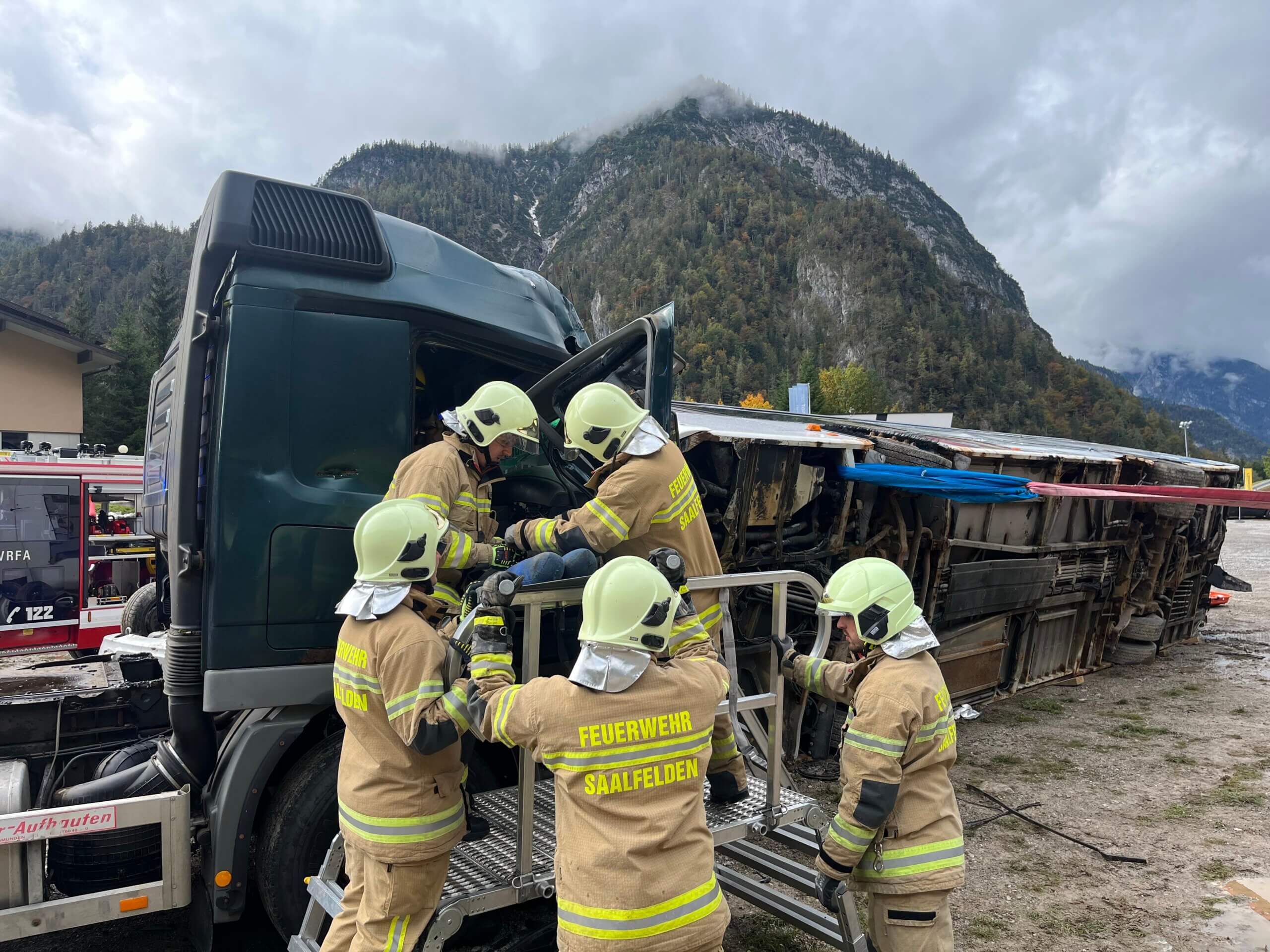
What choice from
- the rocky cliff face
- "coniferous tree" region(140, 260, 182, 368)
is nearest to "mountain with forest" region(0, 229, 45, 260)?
the rocky cliff face

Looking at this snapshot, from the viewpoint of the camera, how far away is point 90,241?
285ft

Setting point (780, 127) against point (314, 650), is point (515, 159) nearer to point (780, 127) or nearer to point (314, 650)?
point (780, 127)

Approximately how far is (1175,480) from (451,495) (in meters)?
9.46

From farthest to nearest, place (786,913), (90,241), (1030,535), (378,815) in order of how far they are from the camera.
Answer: (90,241) < (1030,535) < (786,913) < (378,815)

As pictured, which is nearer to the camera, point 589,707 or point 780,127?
point 589,707

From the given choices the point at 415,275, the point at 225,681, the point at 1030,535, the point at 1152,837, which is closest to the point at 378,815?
the point at 225,681

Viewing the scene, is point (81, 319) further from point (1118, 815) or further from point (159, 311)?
point (1118, 815)

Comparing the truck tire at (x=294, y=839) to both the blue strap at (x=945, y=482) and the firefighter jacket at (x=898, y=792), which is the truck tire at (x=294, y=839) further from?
the blue strap at (x=945, y=482)

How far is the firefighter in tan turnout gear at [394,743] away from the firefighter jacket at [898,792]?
1.24 m

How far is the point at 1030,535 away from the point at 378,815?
7023 mm

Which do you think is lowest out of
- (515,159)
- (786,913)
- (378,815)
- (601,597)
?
(786,913)

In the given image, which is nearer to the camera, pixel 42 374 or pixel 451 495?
pixel 451 495

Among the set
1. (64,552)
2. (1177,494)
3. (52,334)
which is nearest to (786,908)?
(1177,494)

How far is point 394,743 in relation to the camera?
2.37 metres
